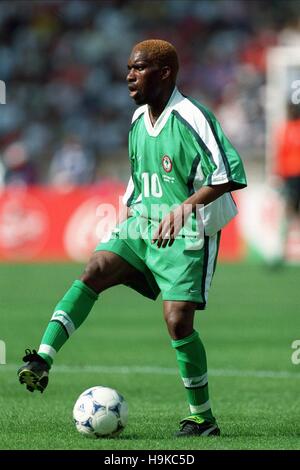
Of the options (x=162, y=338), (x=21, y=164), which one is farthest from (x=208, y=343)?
(x=21, y=164)

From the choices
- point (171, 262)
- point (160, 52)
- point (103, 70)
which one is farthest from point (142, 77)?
point (103, 70)

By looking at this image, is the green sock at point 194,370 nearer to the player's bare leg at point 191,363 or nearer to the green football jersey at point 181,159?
the player's bare leg at point 191,363

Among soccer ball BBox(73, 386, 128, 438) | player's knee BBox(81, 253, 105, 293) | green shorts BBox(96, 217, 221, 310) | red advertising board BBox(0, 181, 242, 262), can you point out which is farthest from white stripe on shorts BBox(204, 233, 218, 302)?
red advertising board BBox(0, 181, 242, 262)

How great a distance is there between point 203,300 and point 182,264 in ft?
0.74

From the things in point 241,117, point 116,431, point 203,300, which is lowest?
point 116,431

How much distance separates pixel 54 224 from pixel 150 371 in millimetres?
10999

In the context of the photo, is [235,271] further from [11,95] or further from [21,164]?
[11,95]

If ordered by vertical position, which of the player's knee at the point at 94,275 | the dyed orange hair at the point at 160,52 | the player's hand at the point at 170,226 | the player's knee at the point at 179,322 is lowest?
the player's knee at the point at 179,322

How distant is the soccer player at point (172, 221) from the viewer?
5.78 m

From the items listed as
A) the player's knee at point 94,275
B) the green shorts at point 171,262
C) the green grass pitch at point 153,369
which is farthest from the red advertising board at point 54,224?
the player's knee at point 94,275

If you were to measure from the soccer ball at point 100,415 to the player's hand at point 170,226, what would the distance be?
858mm

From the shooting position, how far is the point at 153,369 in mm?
8672

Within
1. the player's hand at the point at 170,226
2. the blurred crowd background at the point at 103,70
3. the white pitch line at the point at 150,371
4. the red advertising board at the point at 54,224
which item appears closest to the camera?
the player's hand at the point at 170,226

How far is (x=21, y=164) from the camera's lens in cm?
2222
